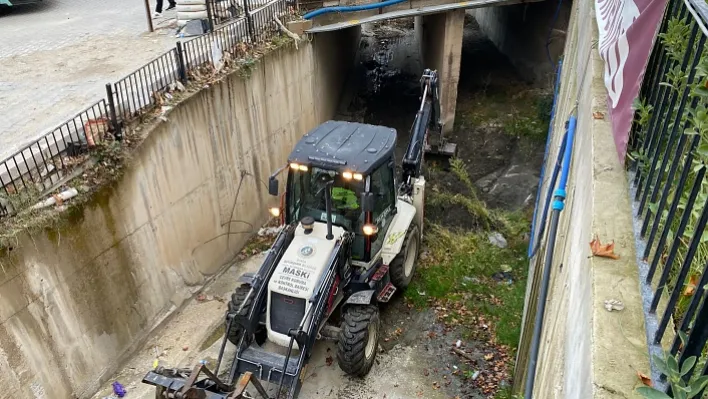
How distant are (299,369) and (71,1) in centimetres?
1436

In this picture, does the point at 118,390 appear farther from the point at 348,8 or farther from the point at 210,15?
the point at 348,8

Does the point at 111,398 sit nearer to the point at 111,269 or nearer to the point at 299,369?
the point at 111,269

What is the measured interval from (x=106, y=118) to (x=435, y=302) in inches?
213

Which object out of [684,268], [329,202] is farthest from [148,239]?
[684,268]

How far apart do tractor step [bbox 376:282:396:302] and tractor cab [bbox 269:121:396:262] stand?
2.26 feet

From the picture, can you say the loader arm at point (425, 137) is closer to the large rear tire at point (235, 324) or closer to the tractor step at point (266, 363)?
the large rear tire at point (235, 324)

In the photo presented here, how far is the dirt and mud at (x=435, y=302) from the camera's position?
6383mm

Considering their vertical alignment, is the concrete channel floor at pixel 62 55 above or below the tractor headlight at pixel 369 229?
above

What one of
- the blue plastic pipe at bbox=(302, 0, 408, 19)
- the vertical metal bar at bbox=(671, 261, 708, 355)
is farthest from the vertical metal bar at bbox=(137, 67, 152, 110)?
the vertical metal bar at bbox=(671, 261, 708, 355)

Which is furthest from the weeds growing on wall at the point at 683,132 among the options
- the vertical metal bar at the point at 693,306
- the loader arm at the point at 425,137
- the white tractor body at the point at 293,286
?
the loader arm at the point at 425,137

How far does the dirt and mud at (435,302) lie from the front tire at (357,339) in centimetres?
37

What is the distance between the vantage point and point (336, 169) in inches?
239

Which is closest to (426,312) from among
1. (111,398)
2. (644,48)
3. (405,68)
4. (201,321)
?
(201,321)

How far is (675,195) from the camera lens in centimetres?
226
